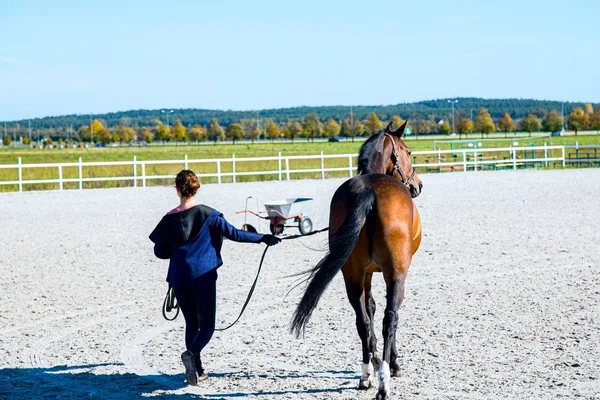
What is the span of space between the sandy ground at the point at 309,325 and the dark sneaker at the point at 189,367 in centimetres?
9

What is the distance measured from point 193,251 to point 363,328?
1274mm

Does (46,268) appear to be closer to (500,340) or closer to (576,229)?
(500,340)

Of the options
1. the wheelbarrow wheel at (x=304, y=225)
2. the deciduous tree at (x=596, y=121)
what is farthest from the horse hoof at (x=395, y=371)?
the deciduous tree at (x=596, y=121)

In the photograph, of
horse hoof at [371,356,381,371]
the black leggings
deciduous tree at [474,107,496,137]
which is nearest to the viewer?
the black leggings

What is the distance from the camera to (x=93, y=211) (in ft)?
65.0

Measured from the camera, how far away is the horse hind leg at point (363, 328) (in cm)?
537

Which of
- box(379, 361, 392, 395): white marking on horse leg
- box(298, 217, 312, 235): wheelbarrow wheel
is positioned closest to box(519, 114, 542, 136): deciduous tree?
box(298, 217, 312, 235): wheelbarrow wheel

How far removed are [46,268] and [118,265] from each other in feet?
3.25

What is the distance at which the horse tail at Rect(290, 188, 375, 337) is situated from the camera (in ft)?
17.3

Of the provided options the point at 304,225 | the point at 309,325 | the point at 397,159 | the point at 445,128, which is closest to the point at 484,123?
the point at 445,128

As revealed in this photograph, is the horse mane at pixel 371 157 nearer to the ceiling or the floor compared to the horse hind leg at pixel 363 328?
nearer to the ceiling

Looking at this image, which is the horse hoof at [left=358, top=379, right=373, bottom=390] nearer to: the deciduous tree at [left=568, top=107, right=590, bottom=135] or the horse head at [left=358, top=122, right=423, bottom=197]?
the horse head at [left=358, top=122, right=423, bottom=197]

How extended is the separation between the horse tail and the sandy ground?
556 millimetres

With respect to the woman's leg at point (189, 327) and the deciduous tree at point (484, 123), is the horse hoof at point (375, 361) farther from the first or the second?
the deciduous tree at point (484, 123)
